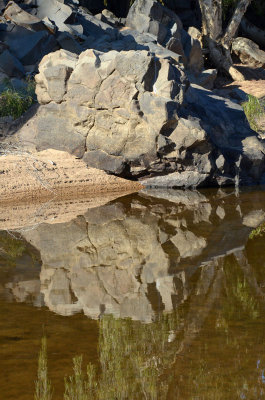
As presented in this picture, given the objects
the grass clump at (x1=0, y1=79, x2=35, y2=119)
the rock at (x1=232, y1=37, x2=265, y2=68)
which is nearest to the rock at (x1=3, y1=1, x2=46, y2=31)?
the grass clump at (x1=0, y1=79, x2=35, y2=119)

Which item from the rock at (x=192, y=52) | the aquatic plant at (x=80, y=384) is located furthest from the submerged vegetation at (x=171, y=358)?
the rock at (x=192, y=52)

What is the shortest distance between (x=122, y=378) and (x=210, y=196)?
21.7ft

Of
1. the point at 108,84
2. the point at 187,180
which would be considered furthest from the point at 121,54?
the point at 187,180

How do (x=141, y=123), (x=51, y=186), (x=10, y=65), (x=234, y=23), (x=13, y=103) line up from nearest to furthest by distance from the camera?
→ 1. (x=51, y=186)
2. (x=141, y=123)
3. (x=13, y=103)
4. (x=10, y=65)
5. (x=234, y=23)

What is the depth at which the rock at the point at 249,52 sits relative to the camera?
22047mm

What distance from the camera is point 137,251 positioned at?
6.43 metres

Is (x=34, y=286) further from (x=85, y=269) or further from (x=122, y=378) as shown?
(x=122, y=378)

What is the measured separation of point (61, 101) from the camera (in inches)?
431

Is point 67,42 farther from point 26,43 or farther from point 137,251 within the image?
point 137,251

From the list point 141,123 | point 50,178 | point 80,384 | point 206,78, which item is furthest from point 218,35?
point 80,384

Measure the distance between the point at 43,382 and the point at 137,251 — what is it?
3.12 metres

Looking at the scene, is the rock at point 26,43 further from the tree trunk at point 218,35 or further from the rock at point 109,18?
the tree trunk at point 218,35

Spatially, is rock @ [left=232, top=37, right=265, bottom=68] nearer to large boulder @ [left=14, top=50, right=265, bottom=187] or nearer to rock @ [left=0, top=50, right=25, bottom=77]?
rock @ [left=0, top=50, right=25, bottom=77]

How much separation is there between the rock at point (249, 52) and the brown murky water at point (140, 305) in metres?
15.3
